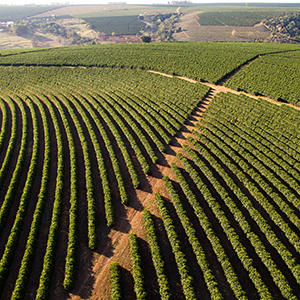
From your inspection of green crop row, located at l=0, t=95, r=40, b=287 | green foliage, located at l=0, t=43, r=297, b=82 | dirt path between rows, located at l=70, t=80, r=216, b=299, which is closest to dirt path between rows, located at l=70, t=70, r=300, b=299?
dirt path between rows, located at l=70, t=80, r=216, b=299

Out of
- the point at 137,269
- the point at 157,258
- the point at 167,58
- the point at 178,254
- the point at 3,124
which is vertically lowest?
the point at 137,269

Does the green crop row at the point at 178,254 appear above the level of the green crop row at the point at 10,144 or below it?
below

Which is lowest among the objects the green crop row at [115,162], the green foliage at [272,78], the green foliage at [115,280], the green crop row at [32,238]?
the green foliage at [115,280]

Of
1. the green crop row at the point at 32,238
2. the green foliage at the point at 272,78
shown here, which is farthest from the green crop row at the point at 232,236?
the green foliage at the point at 272,78

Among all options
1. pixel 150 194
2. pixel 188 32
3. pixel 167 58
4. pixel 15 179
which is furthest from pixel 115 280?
pixel 188 32

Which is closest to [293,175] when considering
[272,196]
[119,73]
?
[272,196]

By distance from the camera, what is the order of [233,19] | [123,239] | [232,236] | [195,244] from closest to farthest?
[195,244]
[232,236]
[123,239]
[233,19]

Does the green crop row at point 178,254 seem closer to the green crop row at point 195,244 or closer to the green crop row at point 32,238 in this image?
the green crop row at point 195,244

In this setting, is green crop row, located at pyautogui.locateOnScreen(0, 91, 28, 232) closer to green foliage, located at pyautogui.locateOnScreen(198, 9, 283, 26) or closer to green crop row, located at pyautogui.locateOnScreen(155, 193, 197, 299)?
green crop row, located at pyautogui.locateOnScreen(155, 193, 197, 299)

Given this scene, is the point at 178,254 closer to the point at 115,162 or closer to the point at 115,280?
the point at 115,280

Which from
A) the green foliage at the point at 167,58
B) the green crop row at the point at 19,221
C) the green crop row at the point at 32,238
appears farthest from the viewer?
the green foliage at the point at 167,58
